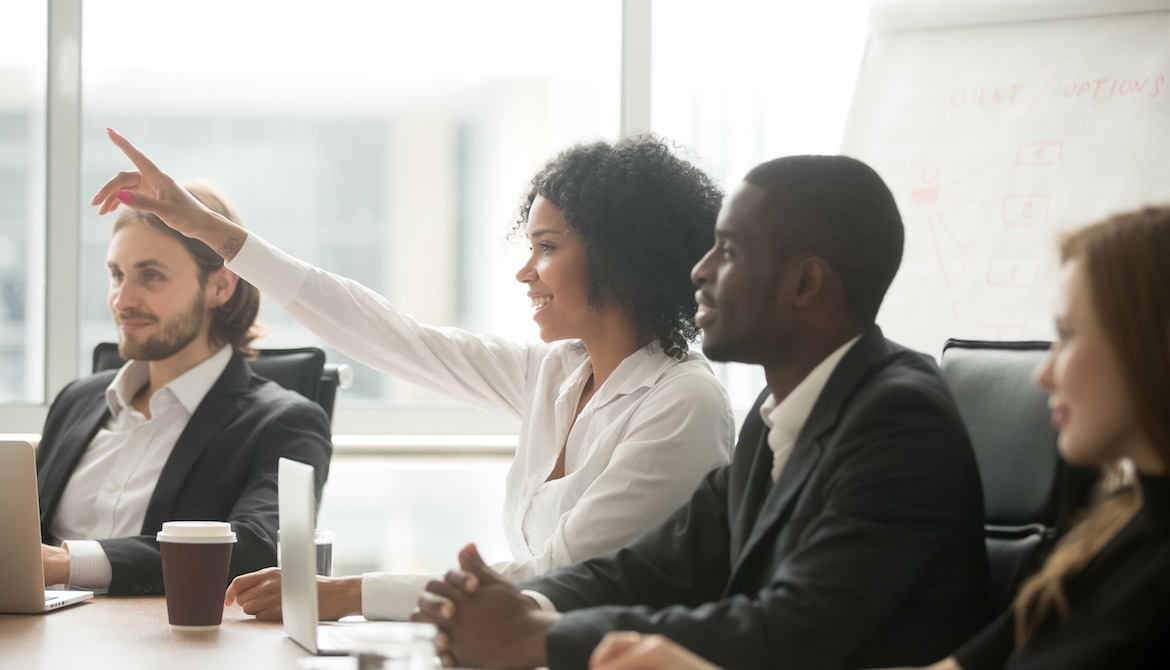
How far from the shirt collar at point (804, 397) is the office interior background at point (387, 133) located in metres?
2.11

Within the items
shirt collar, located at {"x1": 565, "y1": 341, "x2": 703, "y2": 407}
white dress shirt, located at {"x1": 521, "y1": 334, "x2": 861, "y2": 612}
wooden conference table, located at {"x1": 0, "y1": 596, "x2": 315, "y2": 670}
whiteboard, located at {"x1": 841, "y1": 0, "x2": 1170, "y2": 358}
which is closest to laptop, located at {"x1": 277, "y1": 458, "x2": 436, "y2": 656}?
wooden conference table, located at {"x1": 0, "y1": 596, "x2": 315, "y2": 670}

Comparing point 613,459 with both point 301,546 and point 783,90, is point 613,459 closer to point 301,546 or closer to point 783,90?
point 301,546

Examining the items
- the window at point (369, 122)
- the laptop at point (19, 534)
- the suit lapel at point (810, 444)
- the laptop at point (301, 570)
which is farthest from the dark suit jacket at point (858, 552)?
the window at point (369, 122)

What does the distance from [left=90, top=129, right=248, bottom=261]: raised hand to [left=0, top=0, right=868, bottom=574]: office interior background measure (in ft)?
4.69

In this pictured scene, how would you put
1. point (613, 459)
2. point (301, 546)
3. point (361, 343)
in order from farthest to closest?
point (361, 343) → point (613, 459) → point (301, 546)

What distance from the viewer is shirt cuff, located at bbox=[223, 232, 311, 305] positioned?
2252 mm

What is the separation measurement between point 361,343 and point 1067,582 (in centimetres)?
157

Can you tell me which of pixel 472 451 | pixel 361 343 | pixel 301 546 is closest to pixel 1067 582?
pixel 301 546

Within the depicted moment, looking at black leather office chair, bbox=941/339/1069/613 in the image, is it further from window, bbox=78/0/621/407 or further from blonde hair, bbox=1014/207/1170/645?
window, bbox=78/0/621/407

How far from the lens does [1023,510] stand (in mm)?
1512

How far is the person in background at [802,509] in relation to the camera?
4.34 ft

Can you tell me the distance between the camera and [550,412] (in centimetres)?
225

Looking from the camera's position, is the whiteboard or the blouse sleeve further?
the whiteboard

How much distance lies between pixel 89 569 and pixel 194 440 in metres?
0.47
